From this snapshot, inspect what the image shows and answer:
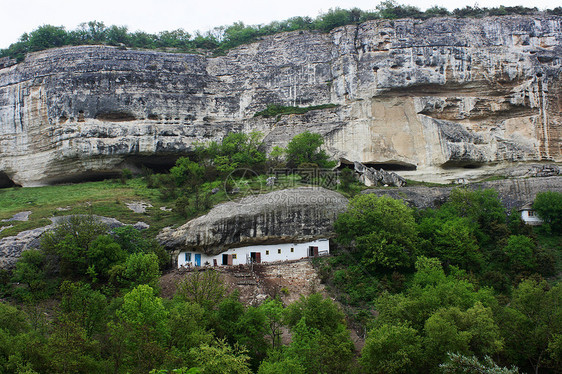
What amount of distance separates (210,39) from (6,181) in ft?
89.5

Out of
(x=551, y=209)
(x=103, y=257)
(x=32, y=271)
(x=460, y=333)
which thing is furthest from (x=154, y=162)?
(x=460, y=333)

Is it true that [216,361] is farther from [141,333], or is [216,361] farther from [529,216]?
[529,216]

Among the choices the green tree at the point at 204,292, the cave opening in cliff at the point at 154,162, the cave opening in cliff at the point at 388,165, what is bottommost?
the green tree at the point at 204,292

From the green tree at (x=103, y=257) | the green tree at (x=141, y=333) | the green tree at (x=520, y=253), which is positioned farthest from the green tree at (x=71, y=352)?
the green tree at (x=520, y=253)

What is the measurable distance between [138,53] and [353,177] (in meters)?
24.9

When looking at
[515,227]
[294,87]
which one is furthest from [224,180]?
[515,227]

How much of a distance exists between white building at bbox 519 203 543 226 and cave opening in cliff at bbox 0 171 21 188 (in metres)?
44.6

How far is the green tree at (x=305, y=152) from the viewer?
41500 mm

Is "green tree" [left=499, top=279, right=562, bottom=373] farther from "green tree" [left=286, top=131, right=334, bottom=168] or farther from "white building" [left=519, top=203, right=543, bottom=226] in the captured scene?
"green tree" [left=286, top=131, right=334, bottom=168]

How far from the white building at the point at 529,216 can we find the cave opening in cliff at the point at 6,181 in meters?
44.6

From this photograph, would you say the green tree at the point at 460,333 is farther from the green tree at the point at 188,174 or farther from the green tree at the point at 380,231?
the green tree at the point at 188,174

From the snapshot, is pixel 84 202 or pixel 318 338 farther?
pixel 84 202

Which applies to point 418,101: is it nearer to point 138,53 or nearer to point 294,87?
point 294,87

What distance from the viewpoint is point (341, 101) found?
153ft
